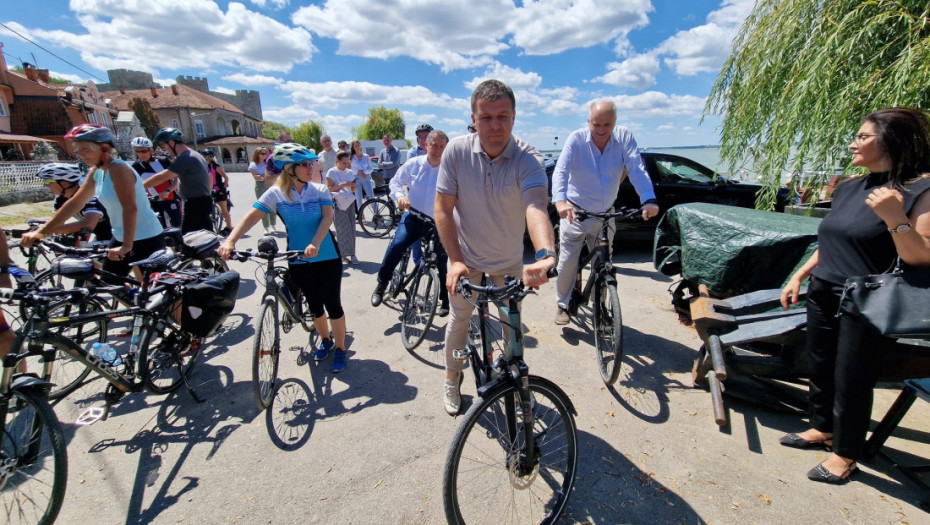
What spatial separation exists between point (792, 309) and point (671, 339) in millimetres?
1273

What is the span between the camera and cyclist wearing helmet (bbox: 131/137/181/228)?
5.89 m

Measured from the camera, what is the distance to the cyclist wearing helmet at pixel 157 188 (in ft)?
19.3

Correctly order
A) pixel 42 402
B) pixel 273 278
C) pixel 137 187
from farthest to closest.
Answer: pixel 137 187
pixel 273 278
pixel 42 402

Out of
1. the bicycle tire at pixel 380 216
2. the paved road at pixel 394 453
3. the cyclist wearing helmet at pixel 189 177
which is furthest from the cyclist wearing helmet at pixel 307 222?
the bicycle tire at pixel 380 216

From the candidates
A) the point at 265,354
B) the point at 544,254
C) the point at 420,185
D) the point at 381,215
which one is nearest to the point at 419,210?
the point at 420,185

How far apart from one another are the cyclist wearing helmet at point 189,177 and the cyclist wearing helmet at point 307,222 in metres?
3.01

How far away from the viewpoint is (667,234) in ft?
14.8

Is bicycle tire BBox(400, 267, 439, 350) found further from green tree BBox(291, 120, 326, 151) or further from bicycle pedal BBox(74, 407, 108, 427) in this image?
green tree BBox(291, 120, 326, 151)

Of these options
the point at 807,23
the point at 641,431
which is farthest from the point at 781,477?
the point at 807,23

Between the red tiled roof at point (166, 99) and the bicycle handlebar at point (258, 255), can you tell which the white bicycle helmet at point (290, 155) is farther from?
the red tiled roof at point (166, 99)

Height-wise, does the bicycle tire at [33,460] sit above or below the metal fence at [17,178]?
below

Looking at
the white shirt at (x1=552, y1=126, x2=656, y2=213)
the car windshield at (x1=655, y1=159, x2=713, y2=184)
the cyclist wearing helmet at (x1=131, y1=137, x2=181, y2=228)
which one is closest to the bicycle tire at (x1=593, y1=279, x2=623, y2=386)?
the white shirt at (x1=552, y1=126, x2=656, y2=213)

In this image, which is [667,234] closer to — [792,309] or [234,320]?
[792,309]

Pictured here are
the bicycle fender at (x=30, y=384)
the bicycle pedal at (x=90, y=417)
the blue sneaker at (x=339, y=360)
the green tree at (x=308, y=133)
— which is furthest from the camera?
the green tree at (x=308, y=133)
